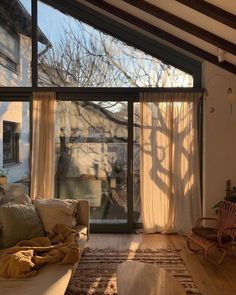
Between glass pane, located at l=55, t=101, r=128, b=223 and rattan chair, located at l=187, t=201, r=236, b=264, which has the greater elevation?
glass pane, located at l=55, t=101, r=128, b=223

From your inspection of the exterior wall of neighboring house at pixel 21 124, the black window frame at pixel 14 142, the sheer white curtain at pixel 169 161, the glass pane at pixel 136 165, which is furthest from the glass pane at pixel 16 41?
the sheer white curtain at pixel 169 161

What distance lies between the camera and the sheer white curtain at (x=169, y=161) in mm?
5352

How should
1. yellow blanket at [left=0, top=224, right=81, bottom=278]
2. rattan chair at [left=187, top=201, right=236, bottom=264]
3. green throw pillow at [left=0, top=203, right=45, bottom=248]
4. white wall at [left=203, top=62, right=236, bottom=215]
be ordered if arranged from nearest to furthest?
yellow blanket at [left=0, top=224, right=81, bottom=278] < green throw pillow at [left=0, top=203, right=45, bottom=248] < rattan chair at [left=187, top=201, right=236, bottom=264] < white wall at [left=203, top=62, right=236, bottom=215]

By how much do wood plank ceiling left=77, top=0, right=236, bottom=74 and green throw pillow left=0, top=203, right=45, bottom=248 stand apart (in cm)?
270

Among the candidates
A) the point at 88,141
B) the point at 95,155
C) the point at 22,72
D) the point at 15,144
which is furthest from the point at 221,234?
the point at 22,72

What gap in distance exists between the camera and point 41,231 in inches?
138

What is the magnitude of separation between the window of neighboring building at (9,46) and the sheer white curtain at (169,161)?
2047 millimetres

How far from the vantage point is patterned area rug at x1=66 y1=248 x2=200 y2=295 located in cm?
336

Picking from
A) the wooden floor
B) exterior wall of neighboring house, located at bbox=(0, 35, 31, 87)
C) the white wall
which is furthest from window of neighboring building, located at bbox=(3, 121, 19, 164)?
the white wall

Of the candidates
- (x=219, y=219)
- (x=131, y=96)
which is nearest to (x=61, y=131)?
(x=131, y=96)

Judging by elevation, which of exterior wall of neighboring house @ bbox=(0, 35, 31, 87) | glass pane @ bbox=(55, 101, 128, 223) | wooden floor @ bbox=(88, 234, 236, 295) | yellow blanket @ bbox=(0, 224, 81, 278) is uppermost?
exterior wall of neighboring house @ bbox=(0, 35, 31, 87)

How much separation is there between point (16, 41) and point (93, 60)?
122 cm

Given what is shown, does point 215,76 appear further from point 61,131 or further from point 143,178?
point 61,131

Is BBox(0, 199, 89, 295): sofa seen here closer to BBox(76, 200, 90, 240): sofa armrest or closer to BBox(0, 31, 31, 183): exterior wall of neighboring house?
BBox(76, 200, 90, 240): sofa armrest
